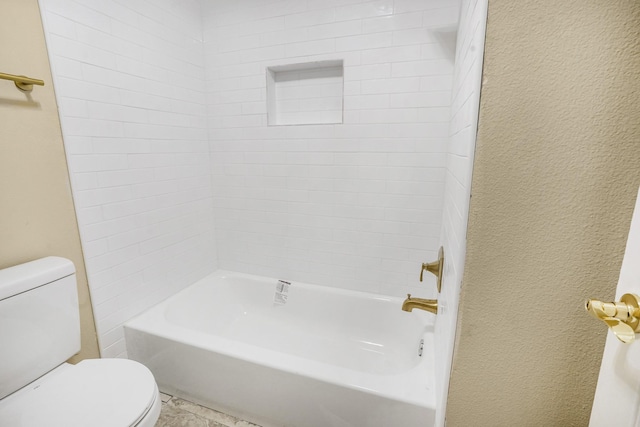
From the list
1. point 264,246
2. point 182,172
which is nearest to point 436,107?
point 264,246

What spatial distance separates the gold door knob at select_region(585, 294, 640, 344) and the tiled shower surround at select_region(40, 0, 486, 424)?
872mm

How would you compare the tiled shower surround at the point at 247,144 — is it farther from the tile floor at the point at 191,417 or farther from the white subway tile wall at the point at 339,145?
the tile floor at the point at 191,417

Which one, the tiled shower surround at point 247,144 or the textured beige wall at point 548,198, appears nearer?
the textured beige wall at point 548,198

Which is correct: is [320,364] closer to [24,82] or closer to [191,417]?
[191,417]

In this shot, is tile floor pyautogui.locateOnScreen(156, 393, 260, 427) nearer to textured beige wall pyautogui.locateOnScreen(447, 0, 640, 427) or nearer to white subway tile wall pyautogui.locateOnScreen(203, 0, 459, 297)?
white subway tile wall pyautogui.locateOnScreen(203, 0, 459, 297)

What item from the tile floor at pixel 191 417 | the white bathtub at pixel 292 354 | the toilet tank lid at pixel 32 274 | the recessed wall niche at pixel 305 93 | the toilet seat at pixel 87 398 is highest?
the recessed wall niche at pixel 305 93

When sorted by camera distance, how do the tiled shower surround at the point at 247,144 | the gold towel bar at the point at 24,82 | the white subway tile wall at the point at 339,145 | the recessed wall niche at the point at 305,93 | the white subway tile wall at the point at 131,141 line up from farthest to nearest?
1. the recessed wall niche at the point at 305,93
2. the white subway tile wall at the point at 339,145
3. the tiled shower surround at the point at 247,144
4. the white subway tile wall at the point at 131,141
5. the gold towel bar at the point at 24,82

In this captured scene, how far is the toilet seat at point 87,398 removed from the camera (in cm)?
91

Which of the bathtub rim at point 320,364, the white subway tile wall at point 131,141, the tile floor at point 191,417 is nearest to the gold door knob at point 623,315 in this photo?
the bathtub rim at point 320,364

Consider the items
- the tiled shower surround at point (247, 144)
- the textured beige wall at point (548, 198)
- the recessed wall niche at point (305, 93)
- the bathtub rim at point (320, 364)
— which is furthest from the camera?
the recessed wall niche at point (305, 93)

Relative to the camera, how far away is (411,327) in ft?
5.72

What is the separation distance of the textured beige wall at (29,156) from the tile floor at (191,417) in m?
0.92

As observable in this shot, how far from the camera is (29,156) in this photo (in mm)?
1118

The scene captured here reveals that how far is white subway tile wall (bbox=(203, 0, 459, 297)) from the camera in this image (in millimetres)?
1573
